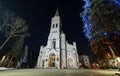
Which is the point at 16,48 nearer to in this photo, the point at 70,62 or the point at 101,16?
the point at 70,62

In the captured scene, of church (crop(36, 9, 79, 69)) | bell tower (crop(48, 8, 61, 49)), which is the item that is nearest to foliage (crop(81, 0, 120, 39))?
church (crop(36, 9, 79, 69))

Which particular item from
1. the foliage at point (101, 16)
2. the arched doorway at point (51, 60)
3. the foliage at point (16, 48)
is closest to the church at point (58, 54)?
the arched doorway at point (51, 60)

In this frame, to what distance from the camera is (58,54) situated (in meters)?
39.2

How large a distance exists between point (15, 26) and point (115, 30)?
1558 centimetres

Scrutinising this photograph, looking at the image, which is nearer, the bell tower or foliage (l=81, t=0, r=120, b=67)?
foliage (l=81, t=0, r=120, b=67)

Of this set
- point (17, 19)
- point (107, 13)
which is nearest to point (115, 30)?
point (107, 13)

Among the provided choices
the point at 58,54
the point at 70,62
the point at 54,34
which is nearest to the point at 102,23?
the point at 58,54

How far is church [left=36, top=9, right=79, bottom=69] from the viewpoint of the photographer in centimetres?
3909

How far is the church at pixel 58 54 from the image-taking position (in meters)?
39.1

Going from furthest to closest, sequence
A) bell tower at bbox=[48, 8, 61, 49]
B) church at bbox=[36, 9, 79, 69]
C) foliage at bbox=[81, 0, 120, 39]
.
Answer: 1. bell tower at bbox=[48, 8, 61, 49]
2. church at bbox=[36, 9, 79, 69]
3. foliage at bbox=[81, 0, 120, 39]

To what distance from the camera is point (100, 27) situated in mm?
11703

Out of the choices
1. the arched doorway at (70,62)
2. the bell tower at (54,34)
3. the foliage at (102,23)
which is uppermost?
the bell tower at (54,34)

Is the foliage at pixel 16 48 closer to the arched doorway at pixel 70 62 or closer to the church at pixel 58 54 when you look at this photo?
the church at pixel 58 54

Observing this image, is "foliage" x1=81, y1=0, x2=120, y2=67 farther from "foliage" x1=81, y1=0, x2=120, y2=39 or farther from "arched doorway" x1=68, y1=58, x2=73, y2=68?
"arched doorway" x1=68, y1=58, x2=73, y2=68
